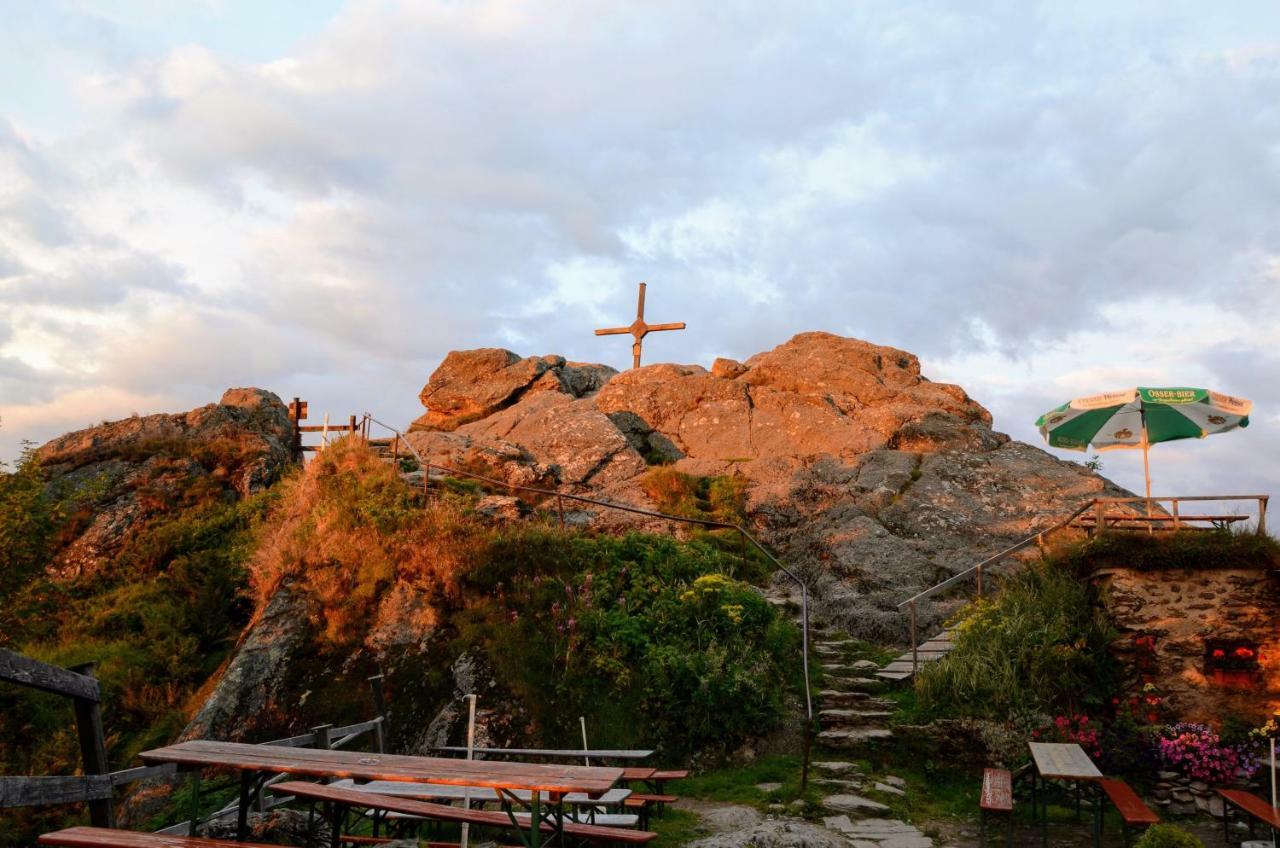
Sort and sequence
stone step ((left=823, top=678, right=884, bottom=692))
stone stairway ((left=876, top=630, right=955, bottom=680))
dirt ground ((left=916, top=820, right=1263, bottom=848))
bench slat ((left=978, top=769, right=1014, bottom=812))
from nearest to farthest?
1. bench slat ((left=978, top=769, right=1014, bottom=812))
2. dirt ground ((left=916, top=820, right=1263, bottom=848))
3. stone step ((left=823, top=678, right=884, bottom=692))
4. stone stairway ((left=876, top=630, right=955, bottom=680))

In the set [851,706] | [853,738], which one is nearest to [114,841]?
[853,738]

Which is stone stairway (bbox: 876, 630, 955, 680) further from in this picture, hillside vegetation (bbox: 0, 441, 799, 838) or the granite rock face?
the granite rock face

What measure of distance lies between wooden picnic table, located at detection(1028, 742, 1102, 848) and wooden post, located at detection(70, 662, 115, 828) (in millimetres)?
7342

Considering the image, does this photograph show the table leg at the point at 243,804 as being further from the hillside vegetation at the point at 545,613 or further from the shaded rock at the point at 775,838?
the hillside vegetation at the point at 545,613

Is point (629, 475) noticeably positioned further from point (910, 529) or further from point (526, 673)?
point (526, 673)

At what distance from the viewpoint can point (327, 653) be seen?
11.6m

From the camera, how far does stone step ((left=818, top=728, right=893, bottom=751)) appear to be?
416 inches

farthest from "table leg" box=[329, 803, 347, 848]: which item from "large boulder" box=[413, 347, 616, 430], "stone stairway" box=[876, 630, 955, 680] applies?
"large boulder" box=[413, 347, 616, 430]

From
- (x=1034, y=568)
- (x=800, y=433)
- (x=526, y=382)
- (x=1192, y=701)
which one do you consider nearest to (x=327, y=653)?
(x=1034, y=568)

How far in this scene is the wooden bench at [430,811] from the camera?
596cm

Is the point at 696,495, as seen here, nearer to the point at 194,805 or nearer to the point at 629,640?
the point at 629,640

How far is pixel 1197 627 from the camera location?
34.7ft

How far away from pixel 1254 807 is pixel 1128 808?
1307 millimetres

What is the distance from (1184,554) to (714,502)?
8.67 meters
